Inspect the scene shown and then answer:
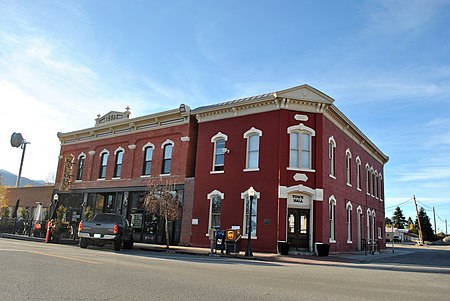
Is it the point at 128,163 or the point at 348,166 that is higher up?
the point at 348,166

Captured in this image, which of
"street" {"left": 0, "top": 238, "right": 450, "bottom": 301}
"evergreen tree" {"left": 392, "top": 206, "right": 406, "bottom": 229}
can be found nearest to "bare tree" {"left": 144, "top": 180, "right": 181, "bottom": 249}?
"street" {"left": 0, "top": 238, "right": 450, "bottom": 301}

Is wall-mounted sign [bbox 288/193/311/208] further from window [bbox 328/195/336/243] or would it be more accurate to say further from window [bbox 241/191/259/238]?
window [bbox 241/191/259/238]

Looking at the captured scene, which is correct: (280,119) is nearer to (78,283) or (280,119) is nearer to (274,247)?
(274,247)

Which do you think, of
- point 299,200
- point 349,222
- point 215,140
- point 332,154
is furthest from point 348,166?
point 215,140

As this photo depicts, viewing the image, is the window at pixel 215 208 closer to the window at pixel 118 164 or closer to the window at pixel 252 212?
the window at pixel 252 212

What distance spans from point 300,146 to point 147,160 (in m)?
11.8

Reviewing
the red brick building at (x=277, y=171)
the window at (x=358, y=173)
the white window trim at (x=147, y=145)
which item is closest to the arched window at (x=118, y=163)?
the white window trim at (x=147, y=145)

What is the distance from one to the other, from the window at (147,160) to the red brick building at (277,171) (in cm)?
466

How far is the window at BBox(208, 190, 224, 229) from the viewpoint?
76.8ft

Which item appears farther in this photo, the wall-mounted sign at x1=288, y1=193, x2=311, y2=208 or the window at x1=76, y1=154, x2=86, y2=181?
the window at x1=76, y1=154, x2=86, y2=181

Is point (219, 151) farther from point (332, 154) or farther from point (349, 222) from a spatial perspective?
point (349, 222)

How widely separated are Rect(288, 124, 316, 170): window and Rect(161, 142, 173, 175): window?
8.96 meters

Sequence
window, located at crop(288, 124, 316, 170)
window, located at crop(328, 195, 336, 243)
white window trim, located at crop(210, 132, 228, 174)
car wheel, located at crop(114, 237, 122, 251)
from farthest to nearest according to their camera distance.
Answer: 1. white window trim, located at crop(210, 132, 228, 174)
2. window, located at crop(328, 195, 336, 243)
3. window, located at crop(288, 124, 316, 170)
4. car wheel, located at crop(114, 237, 122, 251)

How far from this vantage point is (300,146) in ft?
72.8
